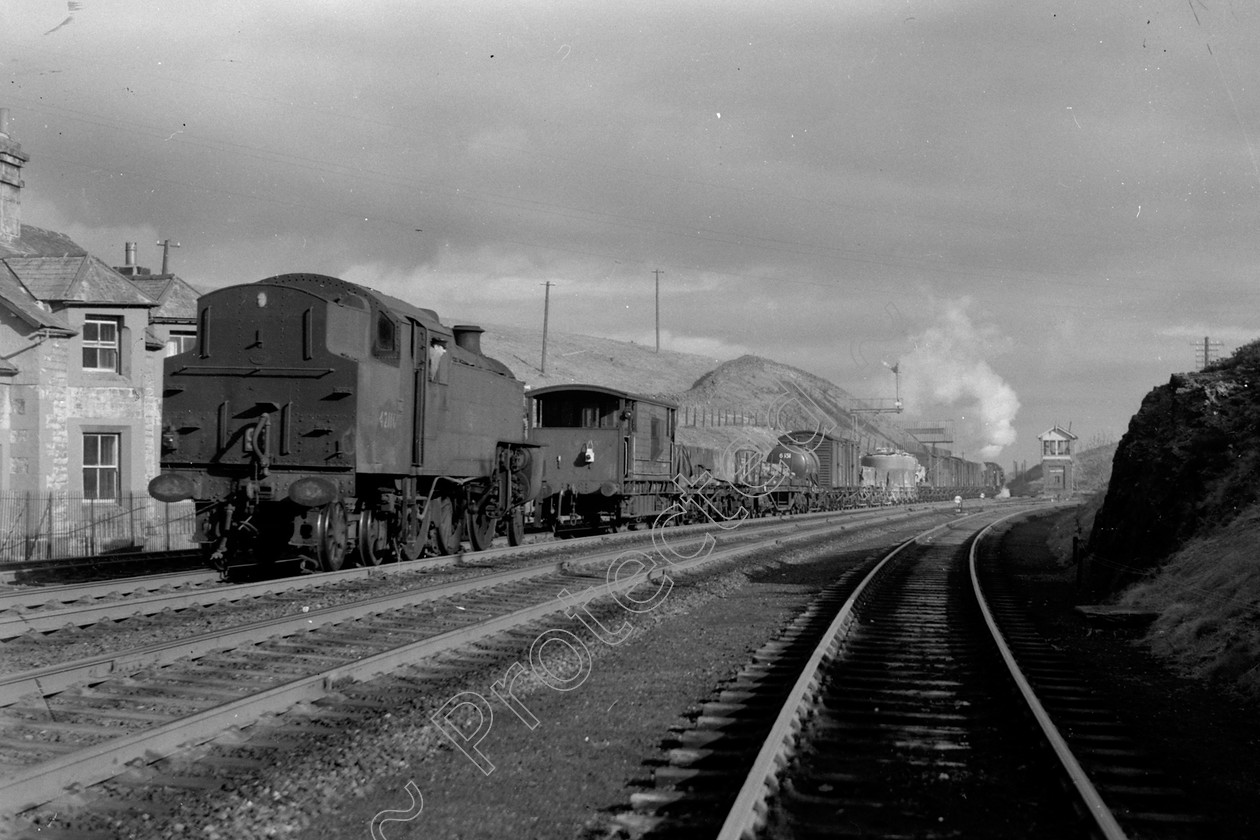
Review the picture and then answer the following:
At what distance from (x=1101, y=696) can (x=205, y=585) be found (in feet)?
34.5

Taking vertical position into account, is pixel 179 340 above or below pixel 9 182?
below

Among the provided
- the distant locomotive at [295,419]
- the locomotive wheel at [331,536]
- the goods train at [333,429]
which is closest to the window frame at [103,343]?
the goods train at [333,429]

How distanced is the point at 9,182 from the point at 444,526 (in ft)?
54.0

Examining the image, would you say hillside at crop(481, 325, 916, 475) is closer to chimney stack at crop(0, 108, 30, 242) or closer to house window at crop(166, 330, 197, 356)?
house window at crop(166, 330, 197, 356)

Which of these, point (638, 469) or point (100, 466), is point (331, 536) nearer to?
point (100, 466)

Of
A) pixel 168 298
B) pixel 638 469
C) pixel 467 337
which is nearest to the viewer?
pixel 467 337

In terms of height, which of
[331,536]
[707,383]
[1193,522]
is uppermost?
[707,383]

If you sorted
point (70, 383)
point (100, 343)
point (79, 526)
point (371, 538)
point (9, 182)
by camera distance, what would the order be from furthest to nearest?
1. point (9, 182)
2. point (100, 343)
3. point (70, 383)
4. point (79, 526)
5. point (371, 538)

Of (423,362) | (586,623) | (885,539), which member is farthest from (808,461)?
(586,623)

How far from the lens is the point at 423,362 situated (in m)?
15.9

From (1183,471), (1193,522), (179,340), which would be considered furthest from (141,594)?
(179,340)

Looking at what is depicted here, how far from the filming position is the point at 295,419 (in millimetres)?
13906

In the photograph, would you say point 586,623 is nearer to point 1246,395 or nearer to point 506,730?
point 506,730

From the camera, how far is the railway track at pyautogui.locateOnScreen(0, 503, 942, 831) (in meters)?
5.71
